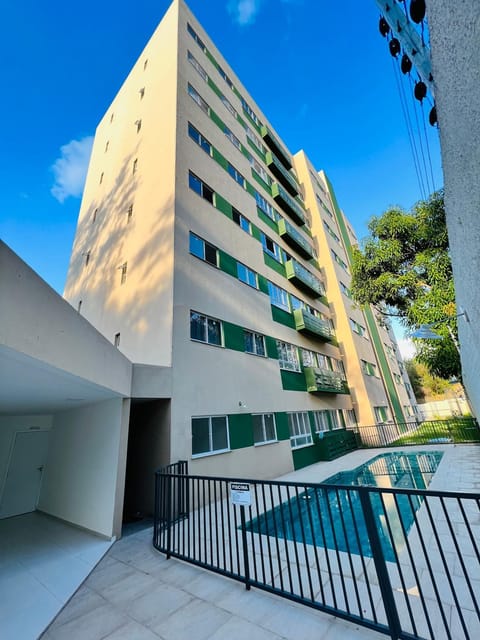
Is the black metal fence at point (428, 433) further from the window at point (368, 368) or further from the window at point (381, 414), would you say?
the window at point (368, 368)

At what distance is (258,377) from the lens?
1134 centimetres

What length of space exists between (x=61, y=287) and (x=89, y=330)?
15744 mm

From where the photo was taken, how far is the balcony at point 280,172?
63.8 ft

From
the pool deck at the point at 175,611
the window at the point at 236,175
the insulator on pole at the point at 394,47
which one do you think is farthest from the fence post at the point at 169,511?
the window at the point at 236,175

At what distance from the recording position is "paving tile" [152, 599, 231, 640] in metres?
2.78

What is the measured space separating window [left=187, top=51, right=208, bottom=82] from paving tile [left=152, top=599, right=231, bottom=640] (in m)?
20.5

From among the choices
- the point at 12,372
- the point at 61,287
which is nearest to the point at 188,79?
the point at 61,287

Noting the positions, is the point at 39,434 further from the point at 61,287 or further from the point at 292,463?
the point at 61,287

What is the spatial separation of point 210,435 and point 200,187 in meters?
10.3

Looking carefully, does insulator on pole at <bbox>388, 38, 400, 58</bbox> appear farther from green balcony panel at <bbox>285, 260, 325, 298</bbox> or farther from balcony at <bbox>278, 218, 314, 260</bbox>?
balcony at <bbox>278, 218, 314, 260</bbox>

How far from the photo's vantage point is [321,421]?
1528 centimetres

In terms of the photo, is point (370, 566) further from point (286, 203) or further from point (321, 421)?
point (286, 203)

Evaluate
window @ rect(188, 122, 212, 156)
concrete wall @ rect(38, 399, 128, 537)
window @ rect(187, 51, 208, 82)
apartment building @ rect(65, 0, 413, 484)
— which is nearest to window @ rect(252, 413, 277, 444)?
apartment building @ rect(65, 0, 413, 484)

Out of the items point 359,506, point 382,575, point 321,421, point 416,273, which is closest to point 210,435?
point 359,506
